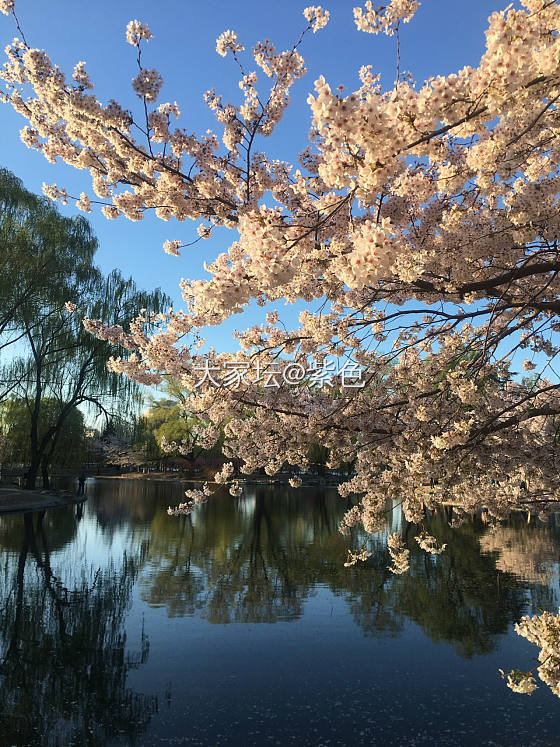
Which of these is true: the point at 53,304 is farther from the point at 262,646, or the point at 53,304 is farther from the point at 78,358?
the point at 262,646

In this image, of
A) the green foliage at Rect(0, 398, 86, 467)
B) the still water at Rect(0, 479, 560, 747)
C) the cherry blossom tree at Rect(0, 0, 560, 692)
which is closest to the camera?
the cherry blossom tree at Rect(0, 0, 560, 692)

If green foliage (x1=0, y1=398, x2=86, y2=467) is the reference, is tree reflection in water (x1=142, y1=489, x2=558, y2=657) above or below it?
below

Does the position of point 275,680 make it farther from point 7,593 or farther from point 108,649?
point 7,593

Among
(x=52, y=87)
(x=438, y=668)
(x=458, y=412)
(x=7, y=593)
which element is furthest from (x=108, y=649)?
(x=52, y=87)

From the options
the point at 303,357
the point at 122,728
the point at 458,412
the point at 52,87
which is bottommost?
the point at 122,728

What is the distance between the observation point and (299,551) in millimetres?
13094

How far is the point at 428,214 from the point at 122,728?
541 cm

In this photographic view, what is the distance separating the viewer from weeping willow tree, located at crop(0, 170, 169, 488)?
1931 centimetres

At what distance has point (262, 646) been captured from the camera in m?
6.75

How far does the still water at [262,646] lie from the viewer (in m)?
4.73

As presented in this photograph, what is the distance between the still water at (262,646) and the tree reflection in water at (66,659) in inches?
0.9

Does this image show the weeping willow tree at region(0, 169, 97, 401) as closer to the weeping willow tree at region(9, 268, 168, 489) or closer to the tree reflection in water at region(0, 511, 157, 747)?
the weeping willow tree at region(9, 268, 168, 489)

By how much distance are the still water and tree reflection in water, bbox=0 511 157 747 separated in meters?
0.02

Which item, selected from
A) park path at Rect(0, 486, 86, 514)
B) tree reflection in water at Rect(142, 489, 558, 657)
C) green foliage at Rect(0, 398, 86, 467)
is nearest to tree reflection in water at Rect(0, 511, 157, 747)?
tree reflection in water at Rect(142, 489, 558, 657)
